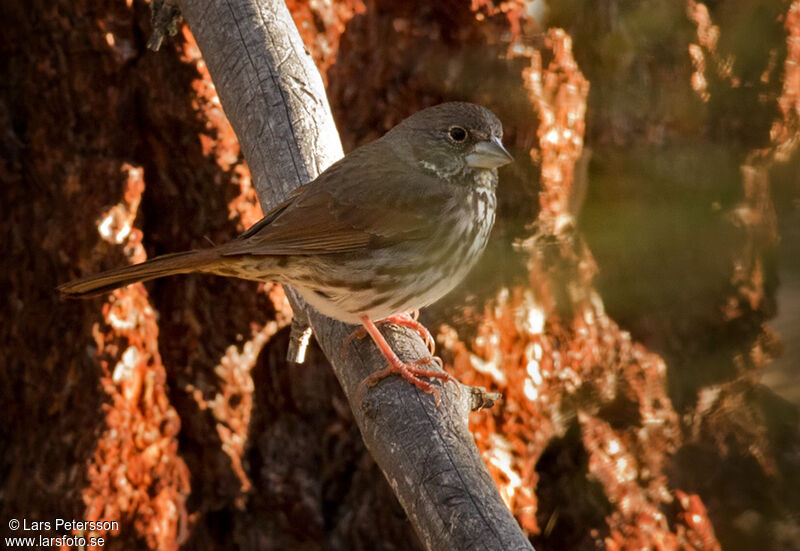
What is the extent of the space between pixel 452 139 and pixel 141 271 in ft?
3.44

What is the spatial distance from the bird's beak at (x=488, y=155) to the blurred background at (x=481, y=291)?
0.47 m

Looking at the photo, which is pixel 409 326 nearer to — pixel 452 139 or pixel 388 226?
pixel 388 226

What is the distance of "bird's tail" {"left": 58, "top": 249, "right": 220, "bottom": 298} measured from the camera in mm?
2586

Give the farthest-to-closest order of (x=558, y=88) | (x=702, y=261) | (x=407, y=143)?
(x=702, y=261)
(x=558, y=88)
(x=407, y=143)

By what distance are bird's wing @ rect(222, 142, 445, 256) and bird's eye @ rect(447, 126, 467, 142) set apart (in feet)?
0.53

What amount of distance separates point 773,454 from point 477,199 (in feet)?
5.17

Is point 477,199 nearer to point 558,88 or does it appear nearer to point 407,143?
point 407,143

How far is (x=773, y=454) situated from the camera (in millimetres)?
3559

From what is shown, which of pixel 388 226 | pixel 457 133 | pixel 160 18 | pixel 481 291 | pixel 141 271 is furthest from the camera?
pixel 481 291

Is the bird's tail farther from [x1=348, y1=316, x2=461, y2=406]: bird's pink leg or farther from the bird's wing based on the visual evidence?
[x1=348, y1=316, x2=461, y2=406]: bird's pink leg

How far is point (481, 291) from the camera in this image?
3.52 metres

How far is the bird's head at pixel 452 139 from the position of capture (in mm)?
2934

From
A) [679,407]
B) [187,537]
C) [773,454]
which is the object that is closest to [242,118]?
[187,537]

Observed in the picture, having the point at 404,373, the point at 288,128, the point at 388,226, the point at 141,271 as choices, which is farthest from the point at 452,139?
the point at 141,271
